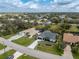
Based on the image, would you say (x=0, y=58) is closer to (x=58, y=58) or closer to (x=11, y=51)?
(x=11, y=51)

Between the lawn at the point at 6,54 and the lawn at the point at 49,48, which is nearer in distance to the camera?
the lawn at the point at 6,54

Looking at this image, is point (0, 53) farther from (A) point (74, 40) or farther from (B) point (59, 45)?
(A) point (74, 40)

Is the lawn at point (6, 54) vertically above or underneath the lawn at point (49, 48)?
above

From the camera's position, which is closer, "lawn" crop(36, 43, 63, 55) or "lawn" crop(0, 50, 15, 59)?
"lawn" crop(0, 50, 15, 59)

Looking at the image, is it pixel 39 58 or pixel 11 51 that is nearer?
pixel 39 58

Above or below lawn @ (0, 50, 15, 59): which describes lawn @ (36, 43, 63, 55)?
below

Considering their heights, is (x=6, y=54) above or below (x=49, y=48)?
above

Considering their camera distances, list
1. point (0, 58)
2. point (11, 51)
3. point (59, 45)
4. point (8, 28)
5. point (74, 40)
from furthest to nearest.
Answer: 1. point (8, 28)
2. point (74, 40)
3. point (59, 45)
4. point (11, 51)
5. point (0, 58)

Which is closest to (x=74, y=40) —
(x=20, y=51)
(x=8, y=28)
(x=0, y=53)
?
(x=20, y=51)

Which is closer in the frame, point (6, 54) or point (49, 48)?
point (6, 54)

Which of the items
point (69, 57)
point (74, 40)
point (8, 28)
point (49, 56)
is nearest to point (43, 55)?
point (49, 56)

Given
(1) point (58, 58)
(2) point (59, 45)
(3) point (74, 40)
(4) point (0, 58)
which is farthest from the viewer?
(3) point (74, 40)
